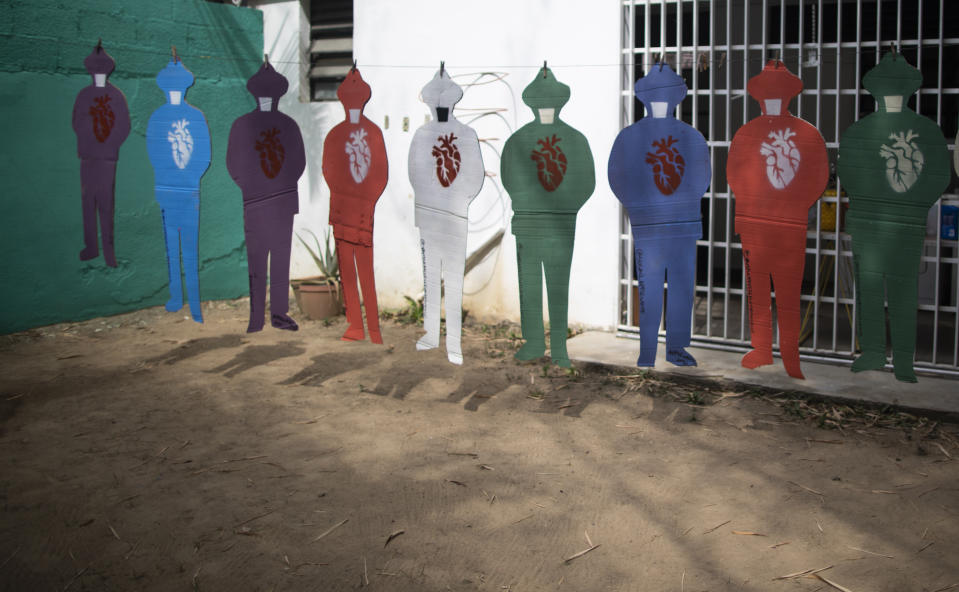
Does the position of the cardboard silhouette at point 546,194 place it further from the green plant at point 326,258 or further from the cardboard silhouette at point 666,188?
the green plant at point 326,258

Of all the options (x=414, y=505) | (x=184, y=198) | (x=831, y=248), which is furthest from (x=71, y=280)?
(x=831, y=248)

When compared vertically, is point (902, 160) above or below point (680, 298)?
above

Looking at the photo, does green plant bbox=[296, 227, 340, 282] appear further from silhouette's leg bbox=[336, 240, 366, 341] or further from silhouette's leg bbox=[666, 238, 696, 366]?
silhouette's leg bbox=[666, 238, 696, 366]

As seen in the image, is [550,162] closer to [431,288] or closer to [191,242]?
[431,288]

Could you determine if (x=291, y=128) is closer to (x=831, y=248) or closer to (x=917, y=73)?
(x=917, y=73)

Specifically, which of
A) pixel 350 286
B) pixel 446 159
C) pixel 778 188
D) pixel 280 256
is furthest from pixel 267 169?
pixel 778 188

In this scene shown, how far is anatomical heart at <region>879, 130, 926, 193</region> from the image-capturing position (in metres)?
2.84

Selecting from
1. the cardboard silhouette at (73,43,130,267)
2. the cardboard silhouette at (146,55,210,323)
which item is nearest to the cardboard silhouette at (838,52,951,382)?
the cardboard silhouette at (146,55,210,323)

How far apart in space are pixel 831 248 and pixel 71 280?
5483 millimetres

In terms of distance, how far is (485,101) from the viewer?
5828mm

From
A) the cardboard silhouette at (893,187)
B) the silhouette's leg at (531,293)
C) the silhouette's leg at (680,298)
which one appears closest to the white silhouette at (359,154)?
the silhouette's leg at (531,293)

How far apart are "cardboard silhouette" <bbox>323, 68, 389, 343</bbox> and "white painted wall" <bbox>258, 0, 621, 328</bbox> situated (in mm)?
1954

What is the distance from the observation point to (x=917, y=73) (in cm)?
284

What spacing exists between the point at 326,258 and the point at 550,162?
3677mm
